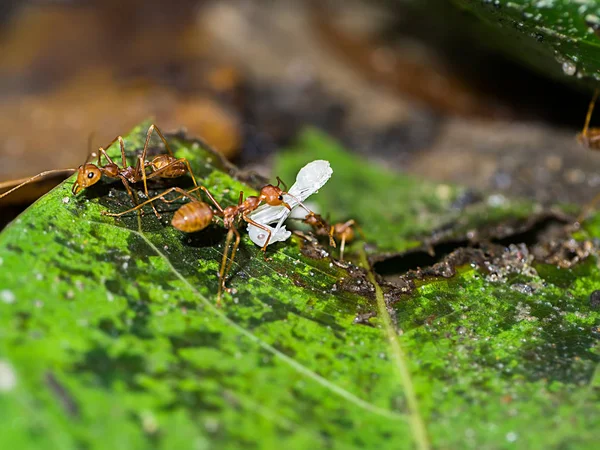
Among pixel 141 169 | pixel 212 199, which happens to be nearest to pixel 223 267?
pixel 212 199

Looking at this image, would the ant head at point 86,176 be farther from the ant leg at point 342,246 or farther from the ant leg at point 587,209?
the ant leg at point 587,209

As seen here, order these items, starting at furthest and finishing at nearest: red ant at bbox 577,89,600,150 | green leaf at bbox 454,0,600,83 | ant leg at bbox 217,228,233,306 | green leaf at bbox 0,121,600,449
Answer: red ant at bbox 577,89,600,150 < green leaf at bbox 454,0,600,83 < ant leg at bbox 217,228,233,306 < green leaf at bbox 0,121,600,449

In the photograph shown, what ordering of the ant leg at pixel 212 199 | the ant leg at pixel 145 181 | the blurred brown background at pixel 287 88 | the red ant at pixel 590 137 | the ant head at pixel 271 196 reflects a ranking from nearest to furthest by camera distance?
the ant leg at pixel 145 181 → the ant leg at pixel 212 199 → the ant head at pixel 271 196 → the red ant at pixel 590 137 → the blurred brown background at pixel 287 88

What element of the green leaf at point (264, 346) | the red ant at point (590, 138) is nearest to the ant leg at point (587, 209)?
the red ant at point (590, 138)

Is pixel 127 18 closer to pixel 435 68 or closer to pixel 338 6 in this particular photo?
pixel 338 6

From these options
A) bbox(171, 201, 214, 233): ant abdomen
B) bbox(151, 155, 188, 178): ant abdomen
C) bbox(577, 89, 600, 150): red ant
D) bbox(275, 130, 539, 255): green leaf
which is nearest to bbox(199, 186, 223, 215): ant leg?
bbox(151, 155, 188, 178): ant abdomen

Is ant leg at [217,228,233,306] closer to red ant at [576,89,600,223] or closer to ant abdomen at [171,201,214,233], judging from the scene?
ant abdomen at [171,201,214,233]

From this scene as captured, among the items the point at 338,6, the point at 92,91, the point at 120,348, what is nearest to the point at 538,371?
the point at 120,348
